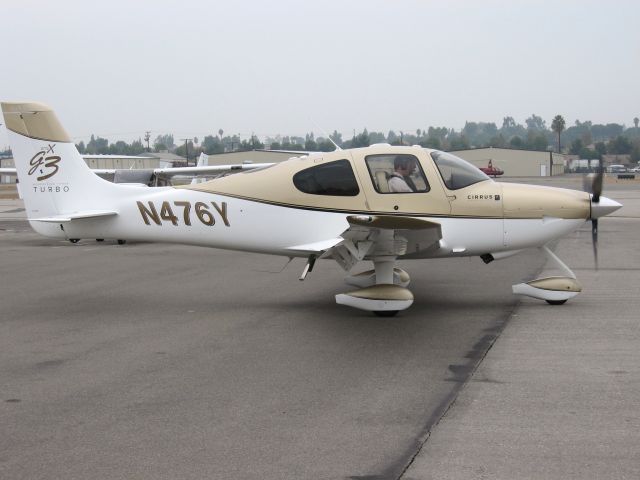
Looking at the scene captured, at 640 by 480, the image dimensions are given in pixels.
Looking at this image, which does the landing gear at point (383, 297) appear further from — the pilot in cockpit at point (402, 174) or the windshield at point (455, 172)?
the windshield at point (455, 172)

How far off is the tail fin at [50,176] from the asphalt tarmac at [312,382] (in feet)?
4.71

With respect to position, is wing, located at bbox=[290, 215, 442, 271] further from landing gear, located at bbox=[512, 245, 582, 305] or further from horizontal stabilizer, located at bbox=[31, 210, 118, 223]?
horizontal stabilizer, located at bbox=[31, 210, 118, 223]

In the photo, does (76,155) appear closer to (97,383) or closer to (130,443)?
(97,383)

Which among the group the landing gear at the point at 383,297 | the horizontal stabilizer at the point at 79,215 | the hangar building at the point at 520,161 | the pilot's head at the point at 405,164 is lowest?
the hangar building at the point at 520,161

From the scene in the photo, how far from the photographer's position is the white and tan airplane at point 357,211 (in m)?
10.5

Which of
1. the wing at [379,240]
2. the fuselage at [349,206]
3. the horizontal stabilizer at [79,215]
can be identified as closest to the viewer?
the wing at [379,240]

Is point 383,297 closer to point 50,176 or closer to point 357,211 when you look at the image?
point 357,211

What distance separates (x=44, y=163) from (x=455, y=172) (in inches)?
232

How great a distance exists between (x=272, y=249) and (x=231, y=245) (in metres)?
0.60

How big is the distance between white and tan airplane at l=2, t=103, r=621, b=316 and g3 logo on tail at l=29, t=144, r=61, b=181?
13 cm

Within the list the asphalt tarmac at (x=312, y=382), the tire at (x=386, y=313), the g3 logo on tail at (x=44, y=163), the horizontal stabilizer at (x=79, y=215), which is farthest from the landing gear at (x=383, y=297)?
the g3 logo on tail at (x=44, y=163)

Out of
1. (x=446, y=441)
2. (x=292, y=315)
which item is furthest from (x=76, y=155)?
(x=446, y=441)

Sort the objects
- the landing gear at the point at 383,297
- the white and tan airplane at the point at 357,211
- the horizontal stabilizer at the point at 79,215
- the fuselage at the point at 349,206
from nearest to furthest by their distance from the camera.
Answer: the landing gear at the point at 383,297
the white and tan airplane at the point at 357,211
the fuselage at the point at 349,206
the horizontal stabilizer at the point at 79,215

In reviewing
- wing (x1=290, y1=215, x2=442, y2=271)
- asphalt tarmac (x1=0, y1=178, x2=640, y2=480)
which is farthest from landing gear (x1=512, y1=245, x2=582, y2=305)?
wing (x1=290, y1=215, x2=442, y2=271)
